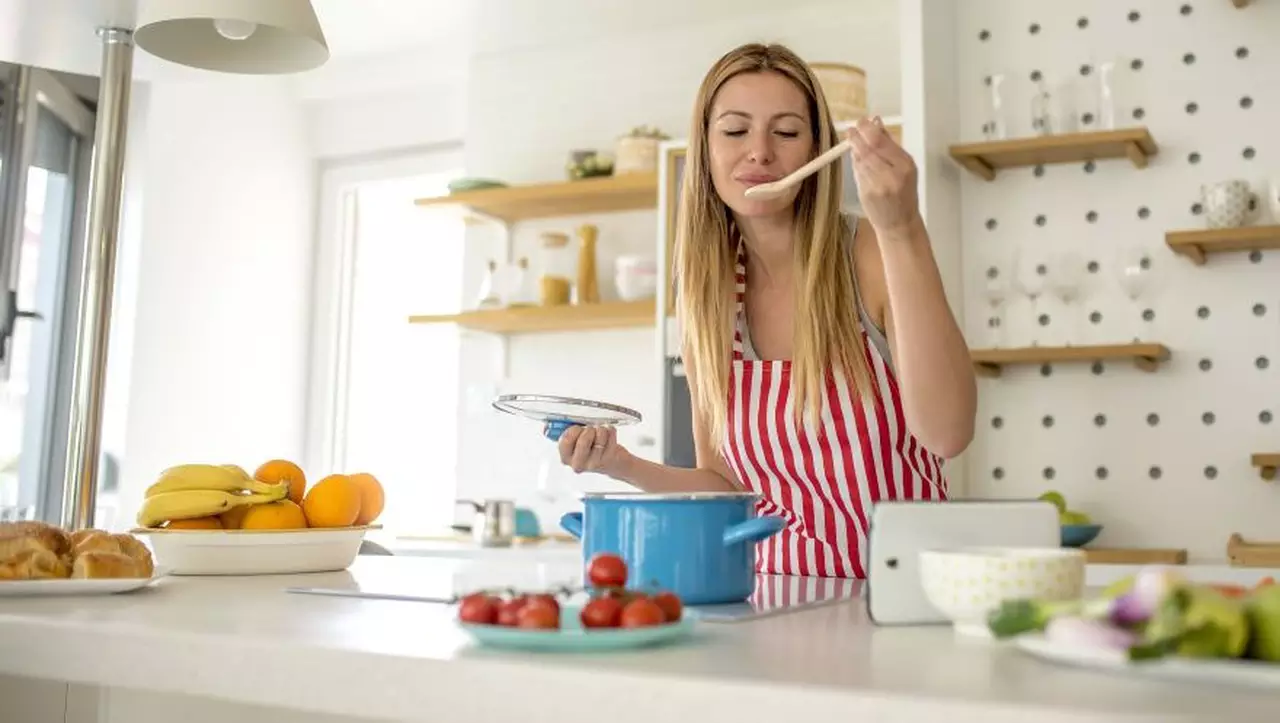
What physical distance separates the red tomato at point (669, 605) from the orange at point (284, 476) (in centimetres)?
74

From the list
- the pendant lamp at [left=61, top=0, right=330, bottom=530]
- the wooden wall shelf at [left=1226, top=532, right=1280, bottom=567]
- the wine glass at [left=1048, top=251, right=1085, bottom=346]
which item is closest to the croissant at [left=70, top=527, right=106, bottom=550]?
the pendant lamp at [left=61, top=0, right=330, bottom=530]

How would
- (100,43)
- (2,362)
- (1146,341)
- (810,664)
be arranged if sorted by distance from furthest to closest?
(2,362) < (1146,341) < (100,43) < (810,664)

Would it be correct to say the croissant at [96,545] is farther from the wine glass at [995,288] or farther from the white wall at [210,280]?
the white wall at [210,280]

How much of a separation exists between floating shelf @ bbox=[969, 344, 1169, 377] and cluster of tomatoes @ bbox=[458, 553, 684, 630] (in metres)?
2.26

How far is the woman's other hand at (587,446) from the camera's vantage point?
4.47ft

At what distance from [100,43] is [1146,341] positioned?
247 centimetres

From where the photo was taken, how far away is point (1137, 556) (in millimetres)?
2754

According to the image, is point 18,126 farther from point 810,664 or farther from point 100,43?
point 810,664

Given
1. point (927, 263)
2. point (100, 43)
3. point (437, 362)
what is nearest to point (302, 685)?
point (927, 263)

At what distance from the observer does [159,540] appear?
1353 mm

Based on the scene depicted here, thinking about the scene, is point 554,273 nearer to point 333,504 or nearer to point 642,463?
point 642,463

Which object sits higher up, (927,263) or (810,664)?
(927,263)

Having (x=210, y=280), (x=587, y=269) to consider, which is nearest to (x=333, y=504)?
(x=587, y=269)

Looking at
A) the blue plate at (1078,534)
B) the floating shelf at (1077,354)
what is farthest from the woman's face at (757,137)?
the blue plate at (1078,534)
